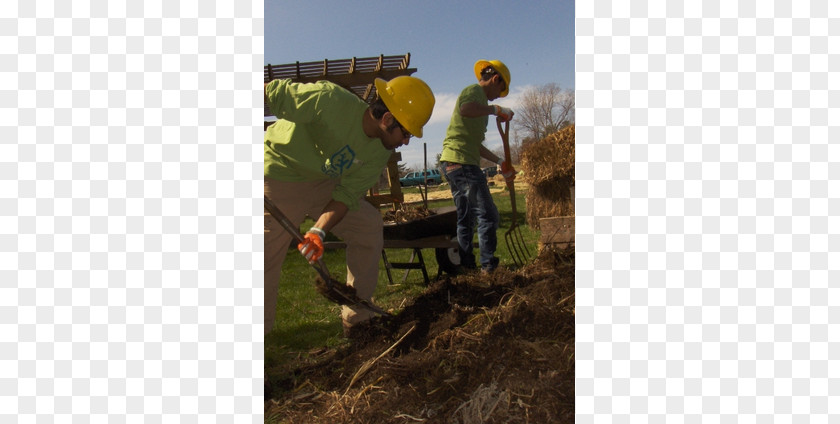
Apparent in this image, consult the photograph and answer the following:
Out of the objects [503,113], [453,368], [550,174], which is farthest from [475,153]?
[550,174]

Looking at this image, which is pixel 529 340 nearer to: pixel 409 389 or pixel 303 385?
pixel 409 389

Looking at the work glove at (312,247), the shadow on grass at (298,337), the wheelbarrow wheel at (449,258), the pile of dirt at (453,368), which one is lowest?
the shadow on grass at (298,337)

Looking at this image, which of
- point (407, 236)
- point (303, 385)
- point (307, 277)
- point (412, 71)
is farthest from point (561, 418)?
point (412, 71)

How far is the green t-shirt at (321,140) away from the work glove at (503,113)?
1.97m

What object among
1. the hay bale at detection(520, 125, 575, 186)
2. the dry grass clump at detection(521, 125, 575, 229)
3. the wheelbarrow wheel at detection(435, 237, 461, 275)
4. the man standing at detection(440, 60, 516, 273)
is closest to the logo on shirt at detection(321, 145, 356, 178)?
the man standing at detection(440, 60, 516, 273)

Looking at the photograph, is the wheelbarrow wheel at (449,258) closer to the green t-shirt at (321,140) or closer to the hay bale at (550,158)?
the green t-shirt at (321,140)

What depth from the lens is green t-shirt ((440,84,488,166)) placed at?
5145 millimetres

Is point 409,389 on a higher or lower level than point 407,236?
lower

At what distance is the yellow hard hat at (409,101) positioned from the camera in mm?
3197

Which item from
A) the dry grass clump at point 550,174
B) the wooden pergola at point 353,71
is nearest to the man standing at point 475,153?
the wooden pergola at point 353,71

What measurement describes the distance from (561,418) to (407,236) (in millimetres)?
3500

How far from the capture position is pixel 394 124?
10.7 ft

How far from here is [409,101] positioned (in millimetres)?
3201

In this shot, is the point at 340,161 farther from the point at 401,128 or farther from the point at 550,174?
the point at 550,174
